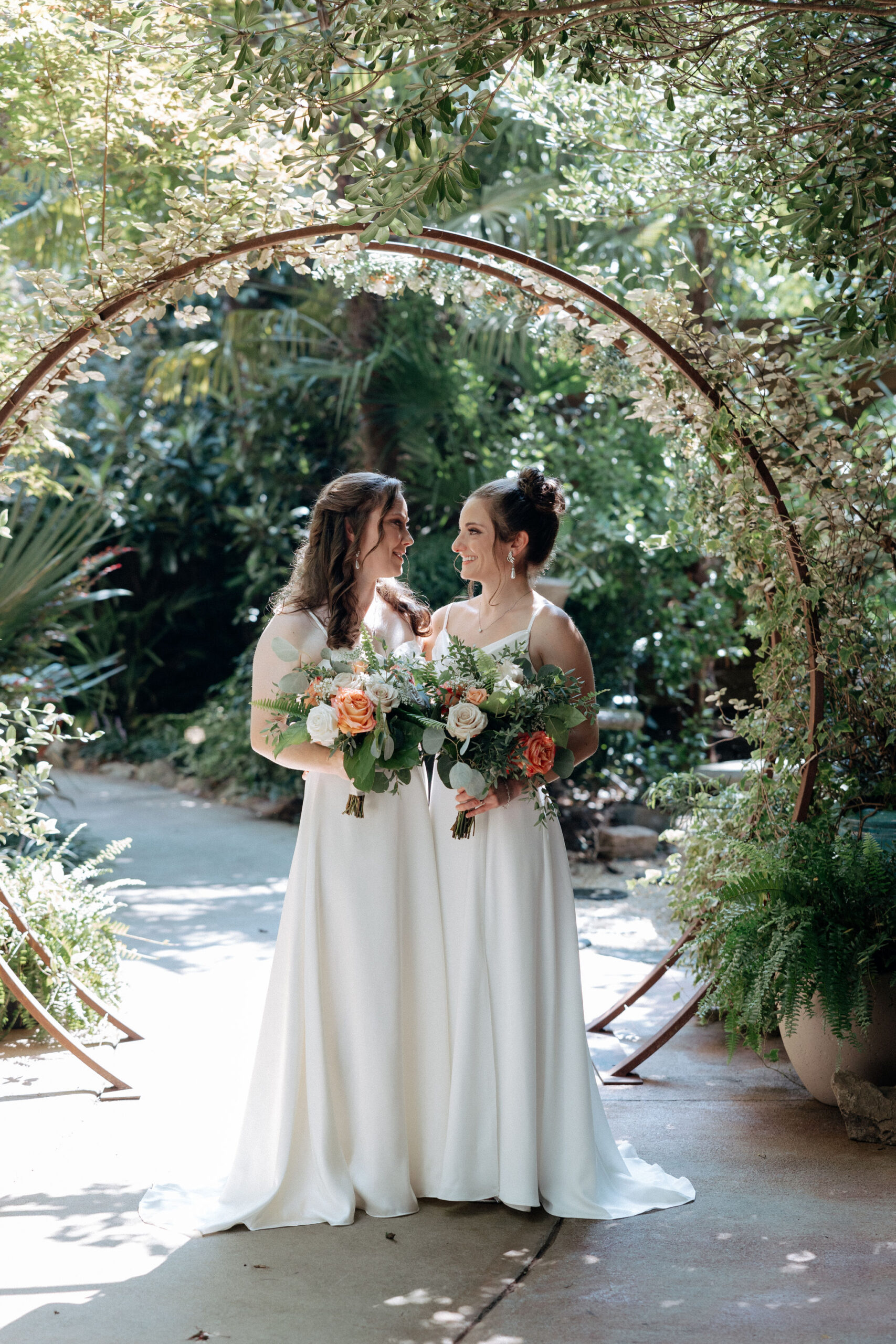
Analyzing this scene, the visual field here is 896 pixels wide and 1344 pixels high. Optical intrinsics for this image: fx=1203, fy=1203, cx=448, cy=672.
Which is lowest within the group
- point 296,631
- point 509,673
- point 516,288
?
point 509,673

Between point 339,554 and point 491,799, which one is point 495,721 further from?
point 339,554

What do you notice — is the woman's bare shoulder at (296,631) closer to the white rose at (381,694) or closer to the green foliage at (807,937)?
the white rose at (381,694)

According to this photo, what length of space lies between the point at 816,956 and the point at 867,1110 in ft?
1.75

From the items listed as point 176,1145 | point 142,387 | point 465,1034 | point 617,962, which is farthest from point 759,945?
point 142,387

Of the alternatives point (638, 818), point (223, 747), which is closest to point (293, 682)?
point (638, 818)

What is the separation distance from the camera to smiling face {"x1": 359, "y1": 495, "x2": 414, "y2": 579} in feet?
11.5

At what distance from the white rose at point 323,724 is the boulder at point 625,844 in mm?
5848

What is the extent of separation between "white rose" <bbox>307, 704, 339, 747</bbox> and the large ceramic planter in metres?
1.81

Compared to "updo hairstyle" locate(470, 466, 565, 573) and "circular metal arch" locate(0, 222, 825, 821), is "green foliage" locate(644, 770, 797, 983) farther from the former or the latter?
"updo hairstyle" locate(470, 466, 565, 573)

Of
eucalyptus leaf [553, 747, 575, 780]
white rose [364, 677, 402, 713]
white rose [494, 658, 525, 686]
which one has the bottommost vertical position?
eucalyptus leaf [553, 747, 575, 780]

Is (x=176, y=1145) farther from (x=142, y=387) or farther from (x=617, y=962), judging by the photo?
(x=142, y=387)

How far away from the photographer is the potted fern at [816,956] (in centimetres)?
369

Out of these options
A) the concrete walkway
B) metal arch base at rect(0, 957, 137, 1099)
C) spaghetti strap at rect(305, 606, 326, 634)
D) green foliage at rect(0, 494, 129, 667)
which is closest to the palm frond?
green foliage at rect(0, 494, 129, 667)

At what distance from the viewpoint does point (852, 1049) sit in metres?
3.94
